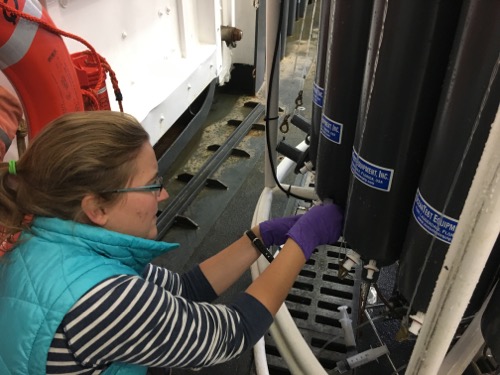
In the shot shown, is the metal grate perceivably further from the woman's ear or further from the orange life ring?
the orange life ring

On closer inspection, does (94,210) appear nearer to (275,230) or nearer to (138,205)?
(138,205)

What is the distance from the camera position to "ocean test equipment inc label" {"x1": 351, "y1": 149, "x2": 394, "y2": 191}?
76 cm

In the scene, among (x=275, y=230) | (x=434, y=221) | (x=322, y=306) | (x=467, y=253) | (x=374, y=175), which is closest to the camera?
(x=467, y=253)

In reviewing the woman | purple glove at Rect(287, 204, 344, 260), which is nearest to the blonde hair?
the woman

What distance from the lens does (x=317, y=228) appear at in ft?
3.04

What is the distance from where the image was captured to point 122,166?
0.73 meters

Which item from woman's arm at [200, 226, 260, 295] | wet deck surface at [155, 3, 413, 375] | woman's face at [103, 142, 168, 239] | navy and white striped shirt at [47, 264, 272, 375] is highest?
woman's face at [103, 142, 168, 239]

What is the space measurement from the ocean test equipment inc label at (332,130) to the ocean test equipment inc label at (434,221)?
27cm

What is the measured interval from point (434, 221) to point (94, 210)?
552 millimetres

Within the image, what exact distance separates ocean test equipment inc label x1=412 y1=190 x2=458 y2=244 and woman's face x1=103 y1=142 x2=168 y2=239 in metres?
0.46

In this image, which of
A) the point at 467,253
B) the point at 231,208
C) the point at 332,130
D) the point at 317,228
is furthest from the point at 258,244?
the point at 231,208

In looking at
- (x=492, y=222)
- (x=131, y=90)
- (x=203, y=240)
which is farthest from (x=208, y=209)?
(x=492, y=222)

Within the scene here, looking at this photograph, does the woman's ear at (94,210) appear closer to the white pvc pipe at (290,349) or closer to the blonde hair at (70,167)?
the blonde hair at (70,167)

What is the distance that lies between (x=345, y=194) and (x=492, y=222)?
1.95 feet
